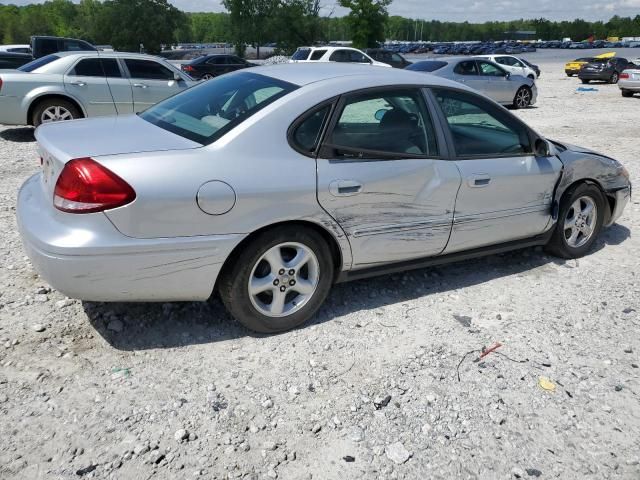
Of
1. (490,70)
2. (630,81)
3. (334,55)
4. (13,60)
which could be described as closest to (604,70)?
(630,81)

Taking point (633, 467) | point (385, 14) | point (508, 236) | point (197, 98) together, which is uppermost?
point (385, 14)

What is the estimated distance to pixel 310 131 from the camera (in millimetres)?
3465

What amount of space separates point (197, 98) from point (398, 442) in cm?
254

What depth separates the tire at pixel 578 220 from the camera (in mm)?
4789

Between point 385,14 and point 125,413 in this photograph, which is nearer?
point 125,413

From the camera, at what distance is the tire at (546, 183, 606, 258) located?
189 inches

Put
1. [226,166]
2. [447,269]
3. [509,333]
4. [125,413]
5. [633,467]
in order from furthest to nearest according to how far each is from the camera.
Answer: [447,269]
[509,333]
[226,166]
[125,413]
[633,467]

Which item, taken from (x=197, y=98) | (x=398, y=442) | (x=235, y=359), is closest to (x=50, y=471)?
(x=235, y=359)

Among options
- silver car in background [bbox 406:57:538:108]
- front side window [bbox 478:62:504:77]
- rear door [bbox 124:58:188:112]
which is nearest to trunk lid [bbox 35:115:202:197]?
rear door [bbox 124:58:188:112]

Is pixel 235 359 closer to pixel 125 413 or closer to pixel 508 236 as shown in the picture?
pixel 125 413

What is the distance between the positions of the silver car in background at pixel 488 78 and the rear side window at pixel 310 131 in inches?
523

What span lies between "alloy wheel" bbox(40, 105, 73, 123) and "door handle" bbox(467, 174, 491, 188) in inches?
298

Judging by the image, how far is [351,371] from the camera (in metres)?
3.32

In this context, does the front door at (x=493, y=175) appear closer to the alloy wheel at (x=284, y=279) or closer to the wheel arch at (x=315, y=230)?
the wheel arch at (x=315, y=230)
